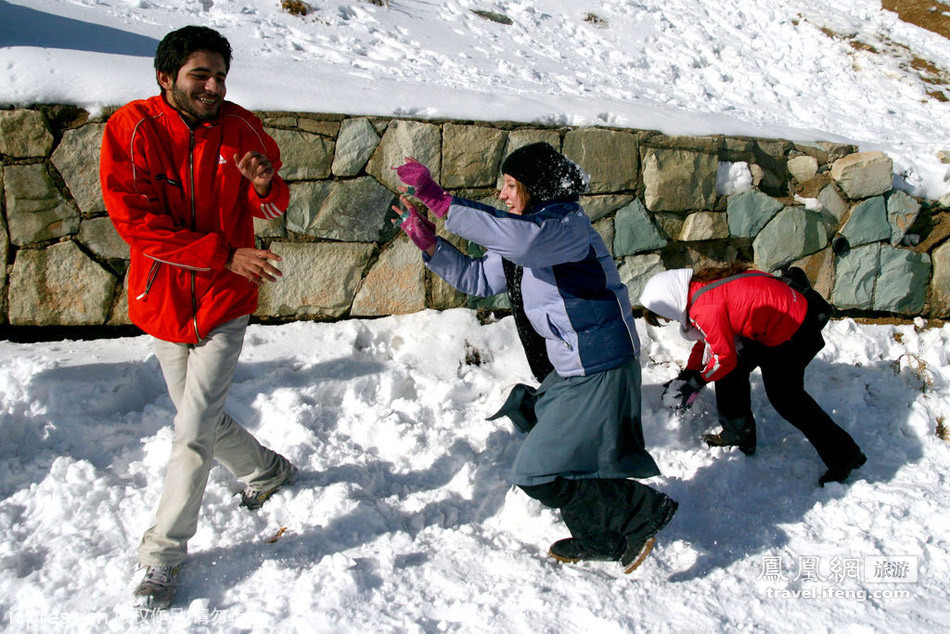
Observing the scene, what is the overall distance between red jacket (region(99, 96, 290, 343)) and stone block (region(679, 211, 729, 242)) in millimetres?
2671

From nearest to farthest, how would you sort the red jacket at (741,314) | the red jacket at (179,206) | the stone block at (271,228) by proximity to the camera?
the red jacket at (179,206)
the red jacket at (741,314)
the stone block at (271,228)

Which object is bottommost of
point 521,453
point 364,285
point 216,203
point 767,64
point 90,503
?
point 90,503

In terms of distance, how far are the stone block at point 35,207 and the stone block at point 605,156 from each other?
8.62ft

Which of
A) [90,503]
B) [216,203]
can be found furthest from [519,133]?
[90,503]

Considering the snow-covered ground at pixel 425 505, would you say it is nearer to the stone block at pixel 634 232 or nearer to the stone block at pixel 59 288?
the stone block at pixel 59 288

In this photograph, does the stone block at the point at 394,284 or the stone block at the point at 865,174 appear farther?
the stone block at the point at 865,174

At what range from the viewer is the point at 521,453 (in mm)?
2365

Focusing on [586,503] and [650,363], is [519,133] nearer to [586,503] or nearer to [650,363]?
[650,363]

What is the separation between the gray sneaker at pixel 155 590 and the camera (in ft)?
6.93

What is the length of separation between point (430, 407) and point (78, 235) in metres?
1.96

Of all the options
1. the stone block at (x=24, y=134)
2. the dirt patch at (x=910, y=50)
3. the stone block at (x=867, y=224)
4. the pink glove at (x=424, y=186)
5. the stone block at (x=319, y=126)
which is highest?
the dirt patch at (x=910, y=50)

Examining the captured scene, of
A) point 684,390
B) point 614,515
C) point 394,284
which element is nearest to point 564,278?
point 614,515

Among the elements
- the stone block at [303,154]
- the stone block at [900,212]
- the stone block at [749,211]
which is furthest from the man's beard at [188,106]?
the stone block at [900,212]

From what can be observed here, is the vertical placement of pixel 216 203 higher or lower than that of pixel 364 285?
higher
